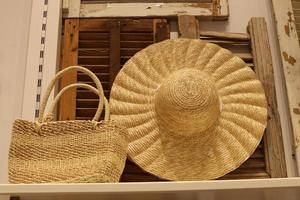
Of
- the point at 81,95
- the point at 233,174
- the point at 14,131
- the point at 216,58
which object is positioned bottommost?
the point at 233,174

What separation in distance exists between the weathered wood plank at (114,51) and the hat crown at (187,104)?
0.18 meters

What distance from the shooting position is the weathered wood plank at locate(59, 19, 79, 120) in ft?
4.33

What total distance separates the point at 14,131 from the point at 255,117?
0.64 m

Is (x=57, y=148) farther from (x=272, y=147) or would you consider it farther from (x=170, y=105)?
(x=272, y=147)

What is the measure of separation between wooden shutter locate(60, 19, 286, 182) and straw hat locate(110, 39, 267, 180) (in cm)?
9

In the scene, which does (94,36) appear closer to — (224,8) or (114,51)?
(114,51)

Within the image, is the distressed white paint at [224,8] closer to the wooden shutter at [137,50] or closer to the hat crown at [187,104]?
the wooden shutter at [137,50]

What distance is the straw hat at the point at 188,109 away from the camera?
1214 mm

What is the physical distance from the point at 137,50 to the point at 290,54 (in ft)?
1.55

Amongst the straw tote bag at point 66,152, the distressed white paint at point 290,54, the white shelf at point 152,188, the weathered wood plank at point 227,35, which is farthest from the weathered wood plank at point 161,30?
the white shelf at point 152,188

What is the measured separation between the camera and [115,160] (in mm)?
998

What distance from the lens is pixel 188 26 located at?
1427mm

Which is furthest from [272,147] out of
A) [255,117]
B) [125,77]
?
[125,77]

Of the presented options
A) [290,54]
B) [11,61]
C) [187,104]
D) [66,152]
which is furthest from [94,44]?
[290,54]
